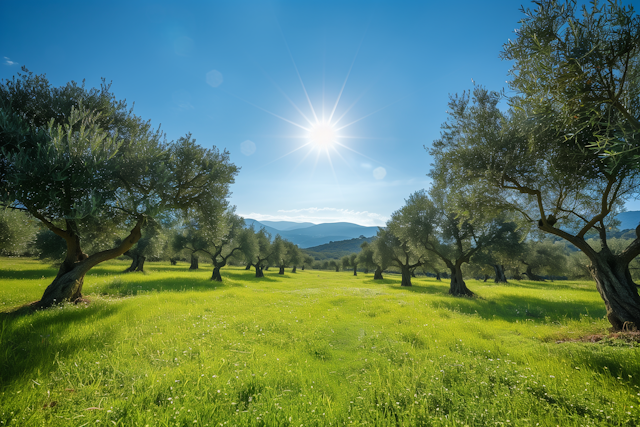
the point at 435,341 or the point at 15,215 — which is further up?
the point at 15,215

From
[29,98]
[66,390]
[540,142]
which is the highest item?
[29,98]

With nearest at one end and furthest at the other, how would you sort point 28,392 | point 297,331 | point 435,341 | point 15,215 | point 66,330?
1. point 28,392
2. point 66,330
3. point 435,341
4. point 297,331
5. point 15,215

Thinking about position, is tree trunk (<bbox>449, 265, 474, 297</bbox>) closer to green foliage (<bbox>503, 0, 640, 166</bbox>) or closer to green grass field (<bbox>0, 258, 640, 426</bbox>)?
green grass field (<bbox>0, 258, 640, 426</bbox>)

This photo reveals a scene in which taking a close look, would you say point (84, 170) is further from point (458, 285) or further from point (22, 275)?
point (458, 285)

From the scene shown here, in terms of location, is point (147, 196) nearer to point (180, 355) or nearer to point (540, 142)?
point (180, 355)

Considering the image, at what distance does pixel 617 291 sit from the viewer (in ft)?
30.4

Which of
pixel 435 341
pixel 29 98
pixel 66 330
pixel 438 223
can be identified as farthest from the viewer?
pixel 438 223

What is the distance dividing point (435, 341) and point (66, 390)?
34.1ft

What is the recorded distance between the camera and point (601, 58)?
6.56 metres

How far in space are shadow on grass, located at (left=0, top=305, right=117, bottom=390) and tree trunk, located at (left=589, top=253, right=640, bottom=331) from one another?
18380mm

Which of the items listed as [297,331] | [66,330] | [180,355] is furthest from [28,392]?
[297,331]

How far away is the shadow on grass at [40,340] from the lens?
5.28 meters

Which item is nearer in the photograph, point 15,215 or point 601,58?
point 601,58

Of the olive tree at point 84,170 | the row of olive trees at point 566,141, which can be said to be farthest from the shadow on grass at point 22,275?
the row of olive trees at point 566,141
